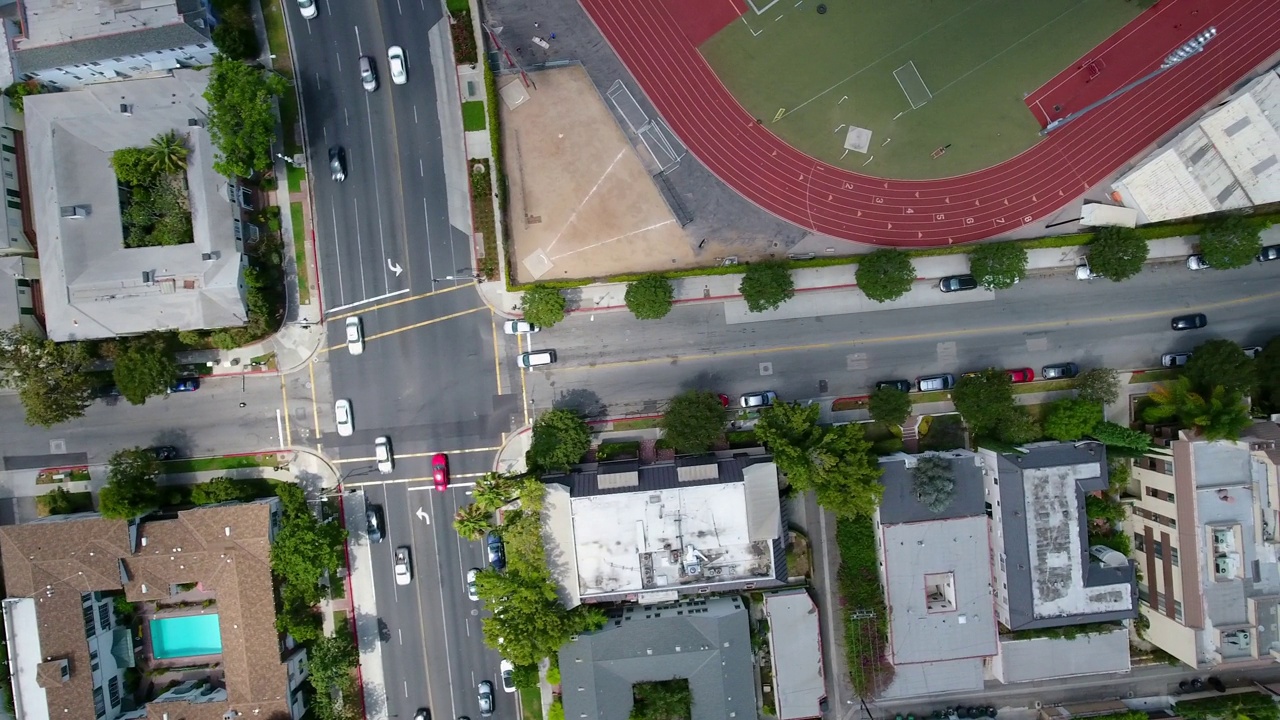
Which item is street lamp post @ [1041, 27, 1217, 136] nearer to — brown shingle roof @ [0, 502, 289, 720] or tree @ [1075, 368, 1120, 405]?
tree @ [1075, 368, 1120, 405]

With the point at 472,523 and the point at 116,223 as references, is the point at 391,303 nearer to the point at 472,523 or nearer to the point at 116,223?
the point at 472,523

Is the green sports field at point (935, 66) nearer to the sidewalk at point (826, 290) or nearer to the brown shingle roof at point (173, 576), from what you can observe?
the sidewalk at point (826, 290)

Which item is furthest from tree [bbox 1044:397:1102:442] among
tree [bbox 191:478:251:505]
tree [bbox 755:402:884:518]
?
tree [bbox 191:478:251:505]

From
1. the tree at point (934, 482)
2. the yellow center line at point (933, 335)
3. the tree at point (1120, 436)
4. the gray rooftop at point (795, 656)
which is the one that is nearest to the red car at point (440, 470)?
the yellow center line at point (933, 335)

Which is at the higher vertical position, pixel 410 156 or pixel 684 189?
pixel 410 156

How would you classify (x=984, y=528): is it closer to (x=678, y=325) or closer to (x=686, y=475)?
(x=686, y=475)

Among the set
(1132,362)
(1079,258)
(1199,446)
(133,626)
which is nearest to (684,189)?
(1079,258)

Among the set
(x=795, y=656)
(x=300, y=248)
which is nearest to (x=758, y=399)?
(x=795, y=656)
